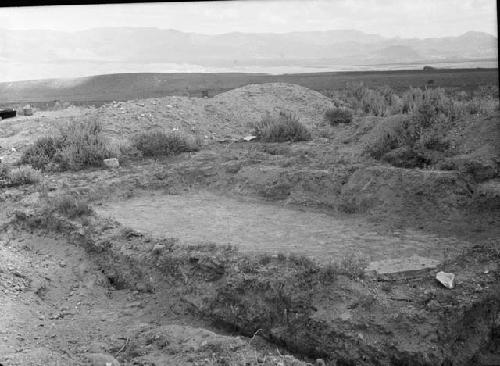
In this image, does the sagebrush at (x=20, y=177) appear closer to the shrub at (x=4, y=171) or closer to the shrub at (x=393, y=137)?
the shrub at (x=4, y=171)

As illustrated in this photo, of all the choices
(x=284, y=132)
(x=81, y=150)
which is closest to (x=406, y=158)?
(x=284, y=132)

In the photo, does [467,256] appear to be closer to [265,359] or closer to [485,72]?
[265,359]

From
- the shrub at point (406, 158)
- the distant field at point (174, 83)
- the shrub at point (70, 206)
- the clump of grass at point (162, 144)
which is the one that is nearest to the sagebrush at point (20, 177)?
the shrub at point (70, 206)

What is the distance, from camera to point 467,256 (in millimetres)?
5078

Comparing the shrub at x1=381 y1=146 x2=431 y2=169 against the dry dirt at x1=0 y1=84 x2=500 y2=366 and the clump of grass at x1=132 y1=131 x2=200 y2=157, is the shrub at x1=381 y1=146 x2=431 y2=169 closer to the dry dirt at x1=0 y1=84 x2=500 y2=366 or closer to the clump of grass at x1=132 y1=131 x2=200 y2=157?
the dry dirt at x1=0 y1=84 x2=500 y2=366

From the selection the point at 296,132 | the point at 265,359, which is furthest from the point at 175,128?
the point at 265,359

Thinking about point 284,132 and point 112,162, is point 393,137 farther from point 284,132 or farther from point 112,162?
point 112,162

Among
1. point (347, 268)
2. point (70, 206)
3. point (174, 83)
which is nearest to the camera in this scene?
point (347, 268)

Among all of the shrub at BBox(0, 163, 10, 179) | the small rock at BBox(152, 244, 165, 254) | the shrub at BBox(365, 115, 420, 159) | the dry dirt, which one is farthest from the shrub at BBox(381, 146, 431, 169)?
the shrub at BBox(0, 163, 10, 179)

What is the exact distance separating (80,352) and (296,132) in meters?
7.25

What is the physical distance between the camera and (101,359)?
440cm

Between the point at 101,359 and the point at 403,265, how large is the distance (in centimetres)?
275

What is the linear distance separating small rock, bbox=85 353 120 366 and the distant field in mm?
21229

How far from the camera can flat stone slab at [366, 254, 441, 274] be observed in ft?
16.5
